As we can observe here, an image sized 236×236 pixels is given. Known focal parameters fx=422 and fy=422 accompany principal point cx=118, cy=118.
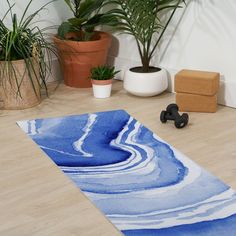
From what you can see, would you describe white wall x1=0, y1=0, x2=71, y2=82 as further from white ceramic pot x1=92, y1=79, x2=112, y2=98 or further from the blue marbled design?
the blue marbled design

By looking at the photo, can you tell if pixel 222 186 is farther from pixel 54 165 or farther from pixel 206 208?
pixel 54 165

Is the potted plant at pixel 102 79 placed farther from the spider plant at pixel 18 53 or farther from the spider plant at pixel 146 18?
the spider plant at pixel 18 53

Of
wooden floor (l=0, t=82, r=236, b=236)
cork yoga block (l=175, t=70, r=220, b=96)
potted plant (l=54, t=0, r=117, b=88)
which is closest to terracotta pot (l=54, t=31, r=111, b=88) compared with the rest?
potted plant (l=54, t=0, r=117, b=88)

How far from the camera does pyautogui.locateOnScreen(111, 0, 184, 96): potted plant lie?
2.42m

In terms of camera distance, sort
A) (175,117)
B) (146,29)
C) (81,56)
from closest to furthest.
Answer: (175,117), (146,29), (81,56)

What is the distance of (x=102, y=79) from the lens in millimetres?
2562

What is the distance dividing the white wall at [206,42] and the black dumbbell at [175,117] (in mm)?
403

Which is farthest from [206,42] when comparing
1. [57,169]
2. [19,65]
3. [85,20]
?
[57,169]

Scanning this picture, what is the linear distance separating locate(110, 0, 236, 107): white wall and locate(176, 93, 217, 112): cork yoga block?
6.2 inches

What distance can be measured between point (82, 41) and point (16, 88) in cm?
57

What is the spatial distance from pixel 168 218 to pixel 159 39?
4.71 ft

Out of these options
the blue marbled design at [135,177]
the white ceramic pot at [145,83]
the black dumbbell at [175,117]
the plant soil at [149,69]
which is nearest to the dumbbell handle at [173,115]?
the black dumbbell at [175,117]

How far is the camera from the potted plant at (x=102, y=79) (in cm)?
255

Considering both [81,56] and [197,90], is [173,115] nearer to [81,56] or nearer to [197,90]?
[197,90]
